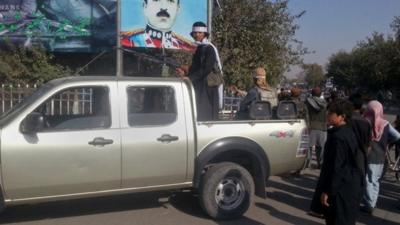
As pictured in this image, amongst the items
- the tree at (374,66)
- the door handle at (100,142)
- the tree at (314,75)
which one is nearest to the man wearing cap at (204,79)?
the door handle at (100,142)

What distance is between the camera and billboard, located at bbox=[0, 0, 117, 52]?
16359 millimetres

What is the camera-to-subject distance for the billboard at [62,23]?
53.7ft

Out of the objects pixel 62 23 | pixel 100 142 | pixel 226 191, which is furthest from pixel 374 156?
pixel 62 23

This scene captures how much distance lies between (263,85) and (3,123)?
14.2 feet

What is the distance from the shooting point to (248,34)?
711 inches

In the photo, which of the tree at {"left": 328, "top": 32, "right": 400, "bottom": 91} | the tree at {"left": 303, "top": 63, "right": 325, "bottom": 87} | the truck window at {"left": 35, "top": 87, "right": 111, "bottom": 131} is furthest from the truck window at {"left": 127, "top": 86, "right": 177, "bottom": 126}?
the tree at {"left": 303, "top": 63, "right": 325, "bottom": 87}

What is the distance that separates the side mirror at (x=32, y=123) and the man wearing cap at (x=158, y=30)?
1078 cm

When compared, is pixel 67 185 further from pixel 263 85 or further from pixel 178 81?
pixel 263 85

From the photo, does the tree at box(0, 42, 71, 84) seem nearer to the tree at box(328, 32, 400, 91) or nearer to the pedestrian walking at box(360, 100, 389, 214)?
the pedestrian walking at box(360, 100, 389, 214)

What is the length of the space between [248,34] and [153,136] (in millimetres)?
12239

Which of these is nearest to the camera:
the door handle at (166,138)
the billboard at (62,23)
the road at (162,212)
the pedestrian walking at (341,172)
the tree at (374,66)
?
the pedestrian walking at (341,172)

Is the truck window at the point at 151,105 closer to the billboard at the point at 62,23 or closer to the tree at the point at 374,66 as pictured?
the billboard at the point at 62,23

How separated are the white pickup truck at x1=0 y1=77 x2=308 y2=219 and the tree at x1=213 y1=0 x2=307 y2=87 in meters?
10.7

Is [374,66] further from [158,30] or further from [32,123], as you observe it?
[32,123]
